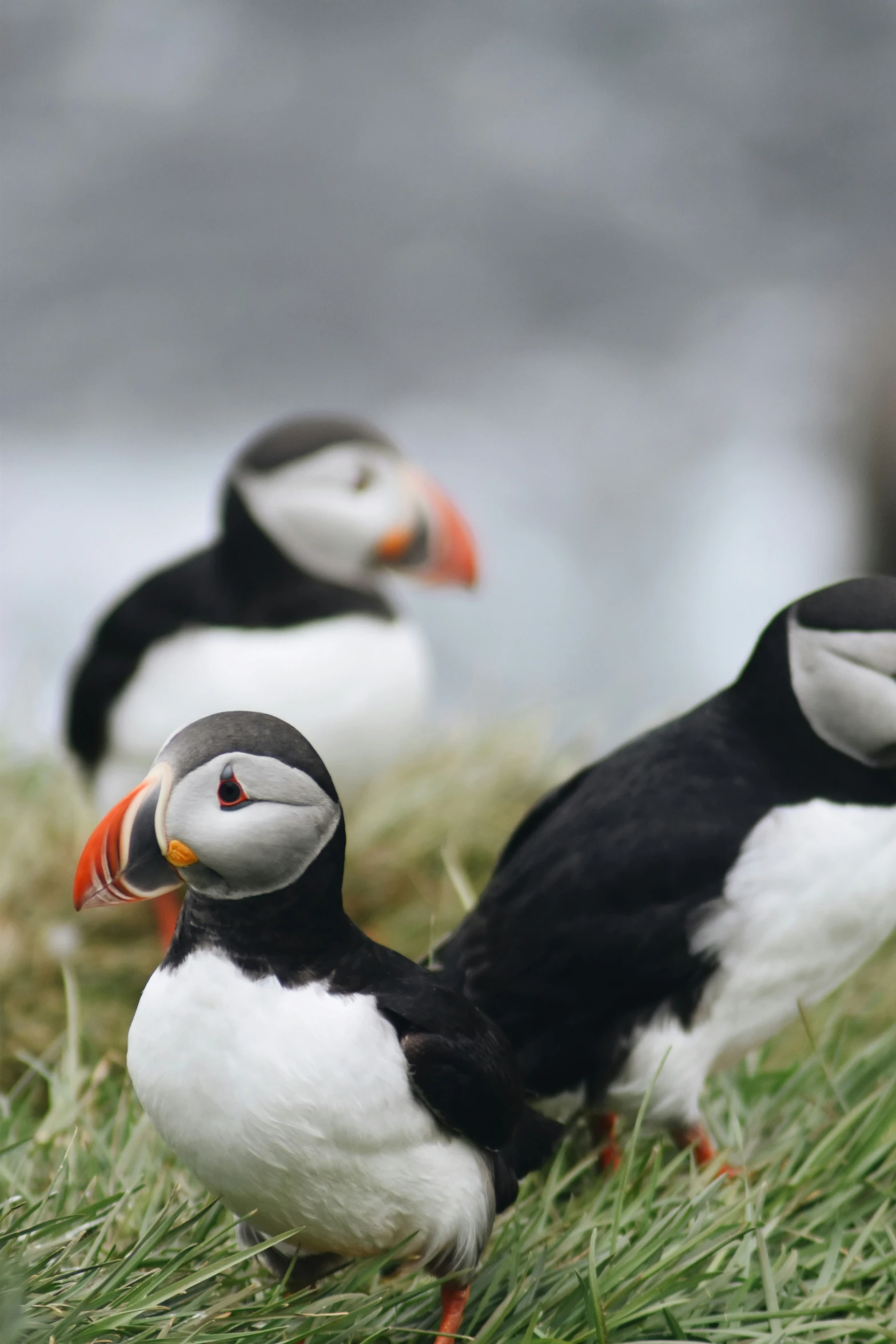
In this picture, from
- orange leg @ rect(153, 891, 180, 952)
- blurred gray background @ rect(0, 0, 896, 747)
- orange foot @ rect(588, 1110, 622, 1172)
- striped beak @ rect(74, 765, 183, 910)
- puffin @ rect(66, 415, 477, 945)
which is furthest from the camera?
blurred gray background @ rect(0, 0, 896, 747)

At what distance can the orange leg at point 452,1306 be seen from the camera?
1.84m

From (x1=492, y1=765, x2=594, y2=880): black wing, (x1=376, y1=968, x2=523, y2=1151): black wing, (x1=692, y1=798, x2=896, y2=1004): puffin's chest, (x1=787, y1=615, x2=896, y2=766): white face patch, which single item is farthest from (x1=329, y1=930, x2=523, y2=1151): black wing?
(x1=787, y1=615, x2=896, y2=766): white face patch

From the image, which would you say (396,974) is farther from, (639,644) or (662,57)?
(662,57)

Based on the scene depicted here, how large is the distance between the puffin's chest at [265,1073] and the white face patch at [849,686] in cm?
92

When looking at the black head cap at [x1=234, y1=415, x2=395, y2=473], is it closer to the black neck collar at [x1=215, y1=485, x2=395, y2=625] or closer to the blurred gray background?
the black neck collar at [x1=215, y1=485, x2=395, y2=625]

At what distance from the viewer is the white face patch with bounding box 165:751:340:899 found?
1627mm

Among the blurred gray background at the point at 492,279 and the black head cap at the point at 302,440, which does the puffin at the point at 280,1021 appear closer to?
the black head cap at the point at 302,440

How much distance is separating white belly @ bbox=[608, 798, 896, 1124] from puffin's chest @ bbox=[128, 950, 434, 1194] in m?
0.66

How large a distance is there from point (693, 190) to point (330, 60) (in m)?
3.01

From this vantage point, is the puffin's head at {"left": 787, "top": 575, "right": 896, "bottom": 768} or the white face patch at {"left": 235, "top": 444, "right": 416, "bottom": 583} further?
the white face patch at {"left": 235, "top": 444, "right": 416, "bottom": 583}

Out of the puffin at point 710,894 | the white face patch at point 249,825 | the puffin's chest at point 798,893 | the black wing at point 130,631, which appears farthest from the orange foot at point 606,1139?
the black wing at point 130,631

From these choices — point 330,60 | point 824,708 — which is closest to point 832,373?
point 330,60

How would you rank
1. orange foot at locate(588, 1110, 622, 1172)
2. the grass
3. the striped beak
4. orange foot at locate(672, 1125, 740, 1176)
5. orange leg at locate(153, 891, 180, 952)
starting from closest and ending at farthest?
the striped beak
the grass
orange foot at locate(672, 1125, 740, 1176)
orange foot at locate(588, 1110, 622, 1172)
orange leg at locate(153, 891, 180, 952)

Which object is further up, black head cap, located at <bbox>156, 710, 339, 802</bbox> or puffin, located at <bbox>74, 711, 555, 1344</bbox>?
black head cap, located at <bbox>156, 710, 339, 802</bbox>
